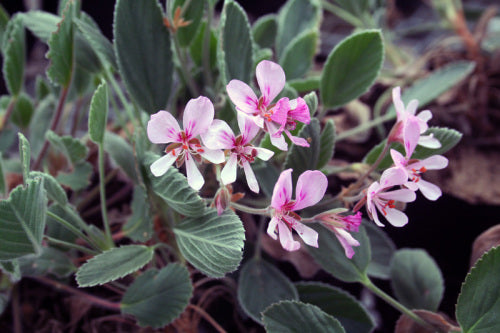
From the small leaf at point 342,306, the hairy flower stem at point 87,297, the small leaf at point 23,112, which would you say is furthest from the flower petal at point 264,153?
the small leaf at point 23,112

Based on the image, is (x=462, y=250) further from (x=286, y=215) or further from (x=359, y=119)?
(x=286, y=215)

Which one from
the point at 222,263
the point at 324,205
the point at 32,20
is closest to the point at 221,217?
the point at 222,263

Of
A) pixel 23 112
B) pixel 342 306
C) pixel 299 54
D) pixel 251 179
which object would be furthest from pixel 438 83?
pixel 23 112

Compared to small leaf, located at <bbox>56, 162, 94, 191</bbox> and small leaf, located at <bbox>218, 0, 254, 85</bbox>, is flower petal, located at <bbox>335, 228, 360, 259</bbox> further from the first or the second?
small leaf, located at <bbox>56, 162, 94, 191</bbox>

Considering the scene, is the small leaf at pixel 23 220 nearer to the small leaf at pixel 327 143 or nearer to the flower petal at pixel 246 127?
the flower petal at pixel 246 127

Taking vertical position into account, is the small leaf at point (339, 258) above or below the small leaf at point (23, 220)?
below

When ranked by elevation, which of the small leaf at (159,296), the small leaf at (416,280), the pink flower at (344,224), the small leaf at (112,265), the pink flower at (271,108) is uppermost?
the pink flower at (271,108)
